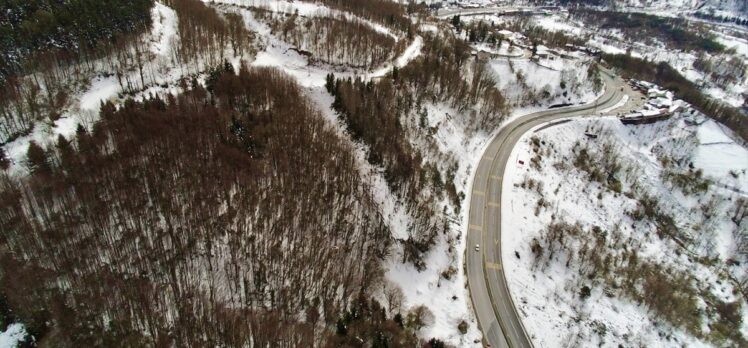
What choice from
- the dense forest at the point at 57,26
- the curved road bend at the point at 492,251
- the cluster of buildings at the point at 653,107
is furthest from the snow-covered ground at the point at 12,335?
the cluster of buildings at the point at 653,107

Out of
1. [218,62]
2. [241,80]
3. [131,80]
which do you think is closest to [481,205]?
[241,80]

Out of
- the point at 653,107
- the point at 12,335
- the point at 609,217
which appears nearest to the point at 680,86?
the point at 653,107

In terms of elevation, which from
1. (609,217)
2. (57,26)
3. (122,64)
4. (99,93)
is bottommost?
(609,217)

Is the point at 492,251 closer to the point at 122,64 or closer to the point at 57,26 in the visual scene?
the point at 122,64

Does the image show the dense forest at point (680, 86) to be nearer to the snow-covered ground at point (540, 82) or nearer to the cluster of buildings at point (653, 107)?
the cluster of buildings at point (653, 107)

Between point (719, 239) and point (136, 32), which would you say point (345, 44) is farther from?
point (719, 239)
